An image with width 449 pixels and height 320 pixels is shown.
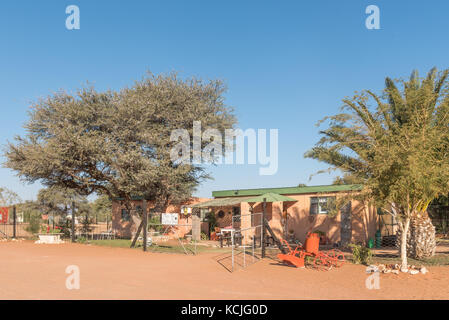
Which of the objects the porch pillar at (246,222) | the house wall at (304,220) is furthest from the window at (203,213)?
the porch pillar at (246,222)

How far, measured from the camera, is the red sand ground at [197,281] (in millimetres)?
9367

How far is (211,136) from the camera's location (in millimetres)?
27734

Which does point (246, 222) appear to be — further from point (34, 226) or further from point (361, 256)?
point (34, 226)

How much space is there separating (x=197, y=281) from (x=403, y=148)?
7693mm

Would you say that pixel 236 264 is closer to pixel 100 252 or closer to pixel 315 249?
pixel 315 249

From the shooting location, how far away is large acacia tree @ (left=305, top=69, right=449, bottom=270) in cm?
1242

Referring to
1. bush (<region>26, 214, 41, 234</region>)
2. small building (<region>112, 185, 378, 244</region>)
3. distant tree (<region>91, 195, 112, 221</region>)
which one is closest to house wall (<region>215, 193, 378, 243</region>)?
small building (<region>112, 185, 378, 244</region>)

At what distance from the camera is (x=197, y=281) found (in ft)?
37.1

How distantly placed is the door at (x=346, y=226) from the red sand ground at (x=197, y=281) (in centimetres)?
868

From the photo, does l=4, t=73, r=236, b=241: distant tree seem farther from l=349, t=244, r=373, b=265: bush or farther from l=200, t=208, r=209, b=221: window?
l=349, t=244, r=373, b=265: bush

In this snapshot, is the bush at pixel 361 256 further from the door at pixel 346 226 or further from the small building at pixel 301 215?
the door at pixel 346 226

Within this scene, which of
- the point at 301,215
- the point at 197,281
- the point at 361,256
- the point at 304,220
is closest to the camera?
the point at 197,281

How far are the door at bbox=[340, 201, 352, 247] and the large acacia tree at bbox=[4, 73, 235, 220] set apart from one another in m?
10.0

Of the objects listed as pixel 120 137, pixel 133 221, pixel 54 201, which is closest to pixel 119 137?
pixel 120 137
